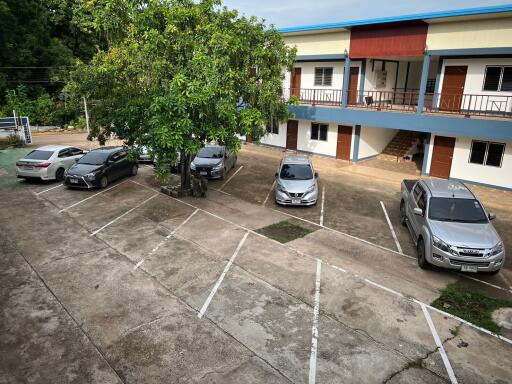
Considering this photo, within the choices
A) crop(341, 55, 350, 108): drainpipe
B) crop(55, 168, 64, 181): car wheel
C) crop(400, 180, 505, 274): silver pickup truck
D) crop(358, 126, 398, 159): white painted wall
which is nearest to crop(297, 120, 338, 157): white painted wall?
crop(358, 126, 398, 159): white painted wall

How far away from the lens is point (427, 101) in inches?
886

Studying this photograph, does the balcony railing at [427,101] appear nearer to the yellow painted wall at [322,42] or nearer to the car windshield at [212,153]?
the yellow painted wall at [322,42]

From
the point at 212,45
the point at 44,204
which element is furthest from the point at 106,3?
the point at 44,204

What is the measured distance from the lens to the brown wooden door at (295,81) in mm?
25547

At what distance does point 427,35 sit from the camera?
59.6 ft

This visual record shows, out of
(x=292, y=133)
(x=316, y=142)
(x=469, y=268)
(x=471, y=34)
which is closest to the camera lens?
(x=469, y=268)

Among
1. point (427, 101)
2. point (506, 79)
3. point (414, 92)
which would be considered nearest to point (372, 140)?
point (427, 101)

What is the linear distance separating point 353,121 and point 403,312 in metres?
14.8

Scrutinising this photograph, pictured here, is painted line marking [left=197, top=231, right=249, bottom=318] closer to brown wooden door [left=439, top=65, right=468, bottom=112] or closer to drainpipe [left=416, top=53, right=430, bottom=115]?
drainpipe [left=416, top=53, right=430, bottom=115]

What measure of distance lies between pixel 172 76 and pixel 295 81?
47.4 ft

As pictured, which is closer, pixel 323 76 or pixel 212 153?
pixel 212 153

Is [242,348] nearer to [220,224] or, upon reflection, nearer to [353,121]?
[220,224]

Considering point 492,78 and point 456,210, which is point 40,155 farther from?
point 492,78

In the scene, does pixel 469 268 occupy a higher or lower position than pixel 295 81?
lower
